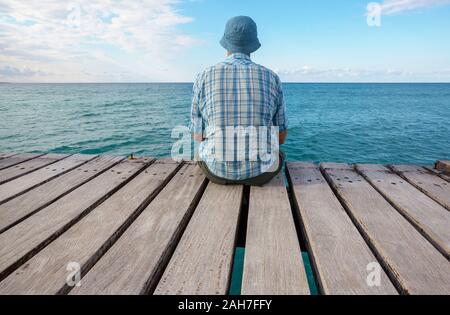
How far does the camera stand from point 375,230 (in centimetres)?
211

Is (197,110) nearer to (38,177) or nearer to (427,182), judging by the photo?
(38,177)

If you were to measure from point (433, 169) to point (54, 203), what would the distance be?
437 cm

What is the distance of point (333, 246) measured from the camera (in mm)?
1889

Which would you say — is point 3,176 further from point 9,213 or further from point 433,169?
point 433,169

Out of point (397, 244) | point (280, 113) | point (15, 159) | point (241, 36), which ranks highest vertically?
point (241, 36)

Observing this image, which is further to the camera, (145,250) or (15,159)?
(15,159)

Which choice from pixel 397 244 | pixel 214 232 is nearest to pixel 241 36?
pixel 214 232

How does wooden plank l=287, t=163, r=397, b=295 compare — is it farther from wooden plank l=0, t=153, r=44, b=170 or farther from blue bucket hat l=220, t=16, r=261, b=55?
wooden plank l=0, t=153, r=44, b=170

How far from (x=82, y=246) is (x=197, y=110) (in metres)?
1.73

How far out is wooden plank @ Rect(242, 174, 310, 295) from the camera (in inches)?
59.4

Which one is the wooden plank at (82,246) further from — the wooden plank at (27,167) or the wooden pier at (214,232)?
the wooden plank at (27,167)

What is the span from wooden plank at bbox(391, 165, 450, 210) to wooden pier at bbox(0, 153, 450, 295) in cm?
3

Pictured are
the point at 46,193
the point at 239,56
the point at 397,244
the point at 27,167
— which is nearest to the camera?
the point at 397,244

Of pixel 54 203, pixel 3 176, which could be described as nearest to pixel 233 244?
pixel 54 203
